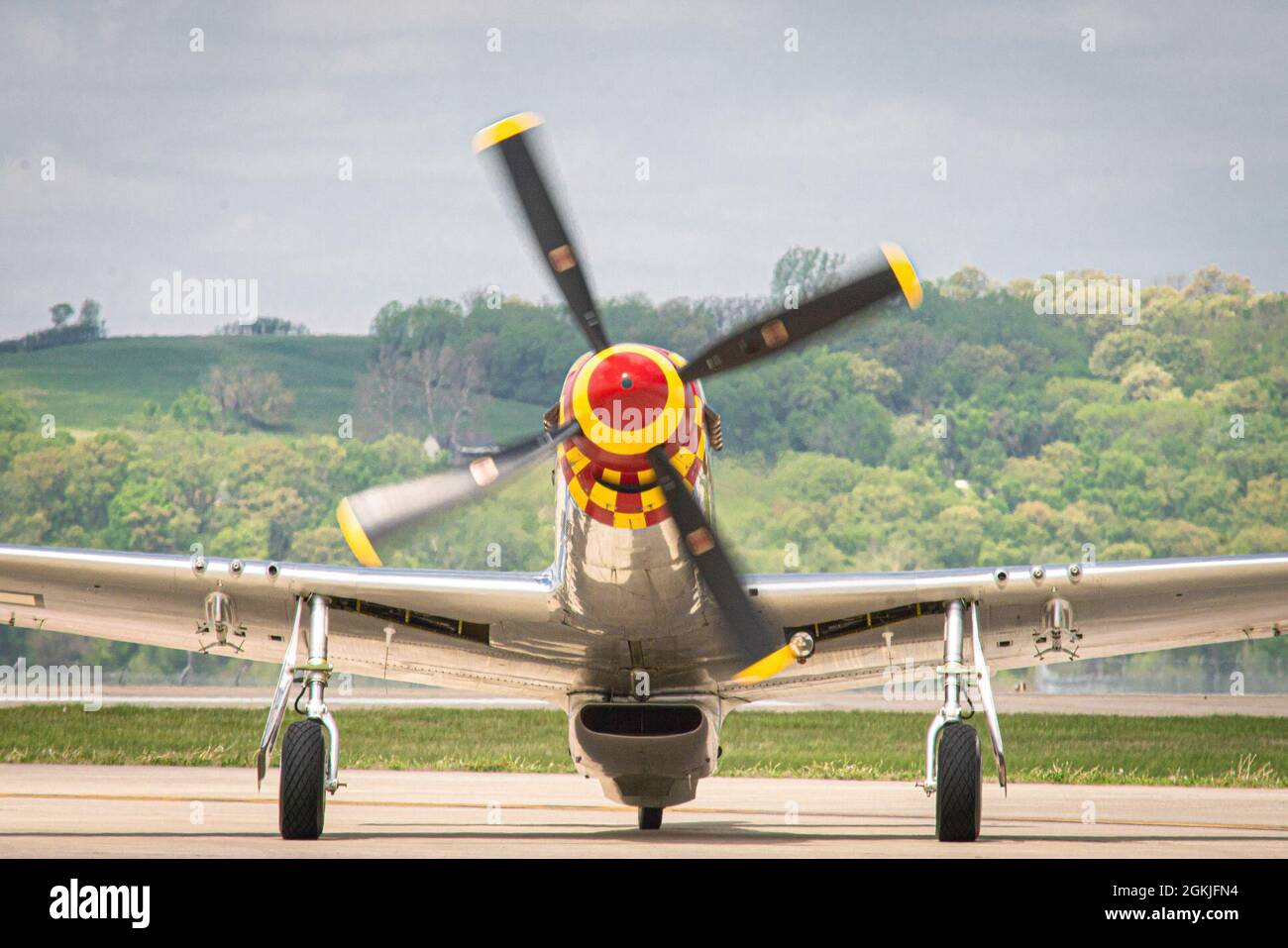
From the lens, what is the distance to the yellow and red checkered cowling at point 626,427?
12.3 meters

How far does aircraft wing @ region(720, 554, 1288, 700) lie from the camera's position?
15.1 metres

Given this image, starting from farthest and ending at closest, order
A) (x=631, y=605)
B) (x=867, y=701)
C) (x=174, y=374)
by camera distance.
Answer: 1. (x=174, y=374)
2. (x=867, y=701)
3. (x=631, y=605)

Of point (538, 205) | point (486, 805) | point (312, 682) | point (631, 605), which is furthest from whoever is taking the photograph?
point (486, 805)

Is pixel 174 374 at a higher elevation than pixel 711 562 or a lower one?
higher

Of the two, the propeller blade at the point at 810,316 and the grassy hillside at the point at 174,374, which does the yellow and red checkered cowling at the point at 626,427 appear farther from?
the grassy hillside at the point at 174,374

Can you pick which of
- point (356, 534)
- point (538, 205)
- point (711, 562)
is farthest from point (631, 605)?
point (538, 205)

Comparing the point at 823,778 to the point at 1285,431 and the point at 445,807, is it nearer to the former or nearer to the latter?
the point at 445,807

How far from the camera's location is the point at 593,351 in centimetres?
1260

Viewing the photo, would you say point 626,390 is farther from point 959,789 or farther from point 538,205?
point 959,789

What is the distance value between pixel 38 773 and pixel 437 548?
235 ft

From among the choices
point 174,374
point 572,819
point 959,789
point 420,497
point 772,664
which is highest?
point 174,374

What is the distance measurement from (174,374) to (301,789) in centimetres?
14395

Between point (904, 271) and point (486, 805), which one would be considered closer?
point (904, 271)

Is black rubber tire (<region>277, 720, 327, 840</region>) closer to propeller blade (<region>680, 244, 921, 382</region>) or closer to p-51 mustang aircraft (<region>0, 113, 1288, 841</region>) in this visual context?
p-51 mustang aircraft (<region>0, 113, 1288, 841</region>)
